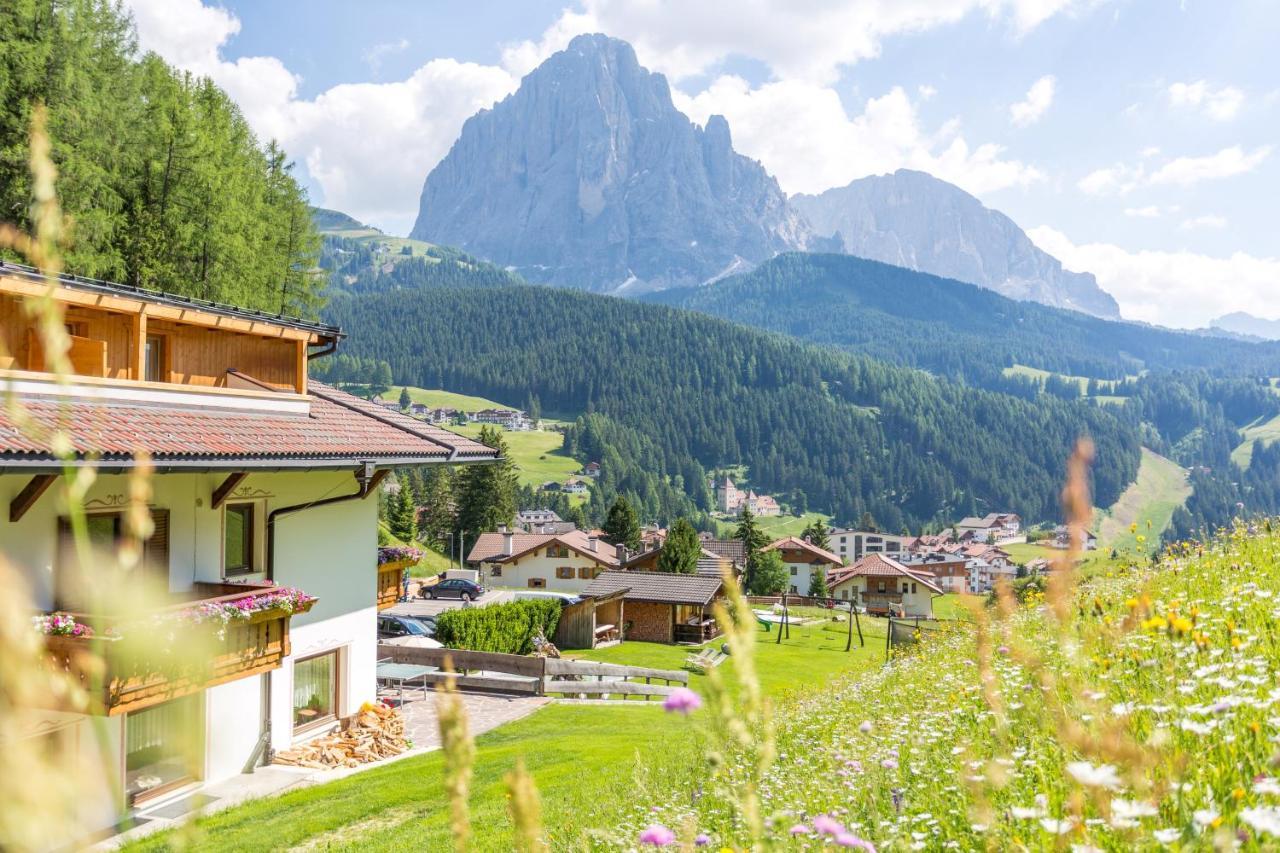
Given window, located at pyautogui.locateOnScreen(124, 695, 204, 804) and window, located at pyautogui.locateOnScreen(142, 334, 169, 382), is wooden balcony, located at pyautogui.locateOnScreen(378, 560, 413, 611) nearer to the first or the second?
window, located at pyautogui.locateOnScreen(124, 695, 204, 804)

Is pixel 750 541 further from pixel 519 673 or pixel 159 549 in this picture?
pixel 159 549

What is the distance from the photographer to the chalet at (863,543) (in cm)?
18430

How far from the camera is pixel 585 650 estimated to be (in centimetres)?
4103

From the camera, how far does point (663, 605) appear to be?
47.5 meters

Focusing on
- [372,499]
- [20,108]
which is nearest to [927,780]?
[372,499]

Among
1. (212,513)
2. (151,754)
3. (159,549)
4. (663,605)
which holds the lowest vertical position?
(663,605)

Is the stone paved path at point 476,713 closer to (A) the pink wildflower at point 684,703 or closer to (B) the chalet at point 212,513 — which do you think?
(B) the chalet at point 212,513

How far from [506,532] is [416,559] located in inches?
2798

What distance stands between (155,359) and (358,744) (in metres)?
8.06

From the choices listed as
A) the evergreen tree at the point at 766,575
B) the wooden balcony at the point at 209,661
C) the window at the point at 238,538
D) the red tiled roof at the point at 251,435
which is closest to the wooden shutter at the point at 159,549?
the wooden balcony at the point at 209,661

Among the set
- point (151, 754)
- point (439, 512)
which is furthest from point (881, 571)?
point (151, 754)

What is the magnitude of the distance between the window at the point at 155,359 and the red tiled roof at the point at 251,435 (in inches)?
39.1

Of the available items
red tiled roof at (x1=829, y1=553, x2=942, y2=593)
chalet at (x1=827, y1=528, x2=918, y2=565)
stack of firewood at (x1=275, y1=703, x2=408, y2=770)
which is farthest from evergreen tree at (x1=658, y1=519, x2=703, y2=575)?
chalet at (x1=827, y1=528, x2=918, y2=565)

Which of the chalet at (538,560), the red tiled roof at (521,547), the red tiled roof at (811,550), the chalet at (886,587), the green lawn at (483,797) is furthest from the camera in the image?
the red tiled roof at (811,550)
